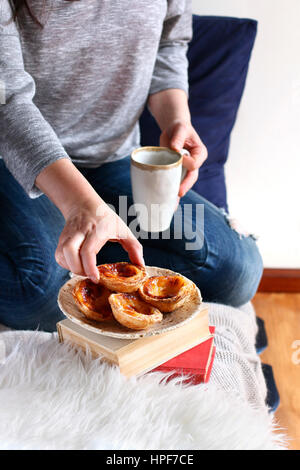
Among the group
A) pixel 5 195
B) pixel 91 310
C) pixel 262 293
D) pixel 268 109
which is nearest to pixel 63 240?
pixel 91 310

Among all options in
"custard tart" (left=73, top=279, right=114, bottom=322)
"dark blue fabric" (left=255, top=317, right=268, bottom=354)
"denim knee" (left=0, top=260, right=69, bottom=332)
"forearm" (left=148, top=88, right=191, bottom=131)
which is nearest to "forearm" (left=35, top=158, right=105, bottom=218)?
"custard tart" (left=73, top=279, right=114, bottom=322)

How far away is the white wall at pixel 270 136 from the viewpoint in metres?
1.21

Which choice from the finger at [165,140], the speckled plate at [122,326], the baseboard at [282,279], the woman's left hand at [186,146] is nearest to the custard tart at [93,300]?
the speckled plate at [122,326]

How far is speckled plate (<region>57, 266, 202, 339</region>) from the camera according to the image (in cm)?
55

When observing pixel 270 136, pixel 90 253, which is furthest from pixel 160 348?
pixel 270 136

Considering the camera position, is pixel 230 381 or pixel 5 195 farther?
pixel 5 195

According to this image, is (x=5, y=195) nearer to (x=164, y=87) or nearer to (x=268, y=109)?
(x=164, y=87)

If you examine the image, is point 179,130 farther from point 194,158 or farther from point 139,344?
point 139,344

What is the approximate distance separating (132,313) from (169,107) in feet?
1.79

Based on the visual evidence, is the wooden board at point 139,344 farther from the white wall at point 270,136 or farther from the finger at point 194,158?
the white wall at point 270,136

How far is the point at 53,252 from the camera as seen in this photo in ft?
2.83

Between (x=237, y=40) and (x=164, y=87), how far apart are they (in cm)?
26

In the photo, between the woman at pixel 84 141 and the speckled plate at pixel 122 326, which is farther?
the woman at pixel 84 141

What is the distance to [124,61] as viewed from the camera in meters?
0.92
